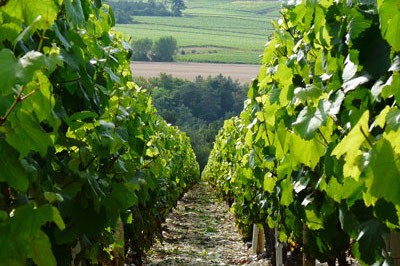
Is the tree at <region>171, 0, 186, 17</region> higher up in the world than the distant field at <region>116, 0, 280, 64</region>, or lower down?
higher up

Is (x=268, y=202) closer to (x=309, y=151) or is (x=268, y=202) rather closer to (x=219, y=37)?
(x=309, y=151)

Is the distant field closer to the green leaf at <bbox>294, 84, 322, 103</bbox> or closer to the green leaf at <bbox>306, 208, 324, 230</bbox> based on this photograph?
the green leaf at <bbox>306, 208, 324, 230</bbox>

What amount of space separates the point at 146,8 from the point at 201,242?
9389 cm

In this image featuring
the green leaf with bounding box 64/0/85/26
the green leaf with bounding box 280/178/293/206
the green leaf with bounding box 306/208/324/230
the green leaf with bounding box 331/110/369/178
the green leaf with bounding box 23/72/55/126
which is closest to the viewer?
the green leaf with bounding box 331/110/369/178

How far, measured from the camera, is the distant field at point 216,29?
266 ft

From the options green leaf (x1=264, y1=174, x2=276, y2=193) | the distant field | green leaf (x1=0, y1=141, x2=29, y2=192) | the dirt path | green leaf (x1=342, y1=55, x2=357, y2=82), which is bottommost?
the distant field

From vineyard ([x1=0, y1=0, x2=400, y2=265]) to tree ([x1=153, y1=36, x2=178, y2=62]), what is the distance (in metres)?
69.0

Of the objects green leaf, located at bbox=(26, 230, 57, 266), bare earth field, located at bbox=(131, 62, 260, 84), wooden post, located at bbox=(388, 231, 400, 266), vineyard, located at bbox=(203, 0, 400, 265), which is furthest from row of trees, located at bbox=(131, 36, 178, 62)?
green leaf, located at bbox=(26, 230, 57, 266)

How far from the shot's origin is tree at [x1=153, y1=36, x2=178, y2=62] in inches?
2928

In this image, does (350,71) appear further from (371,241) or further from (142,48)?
(142,48)

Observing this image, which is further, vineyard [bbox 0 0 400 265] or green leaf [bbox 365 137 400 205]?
vineyard [bbox 0 0 400 265]

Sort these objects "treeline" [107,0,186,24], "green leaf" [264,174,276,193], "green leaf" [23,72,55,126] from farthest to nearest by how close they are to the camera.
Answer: "treeline" [107,0,186,24] → "green leaf" [264,174,276,193] → "green leaf" [23,72,55,126]

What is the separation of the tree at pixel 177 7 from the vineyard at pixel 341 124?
342 feet

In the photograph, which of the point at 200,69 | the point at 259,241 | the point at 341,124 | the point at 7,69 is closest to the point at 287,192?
the point at 341,124
